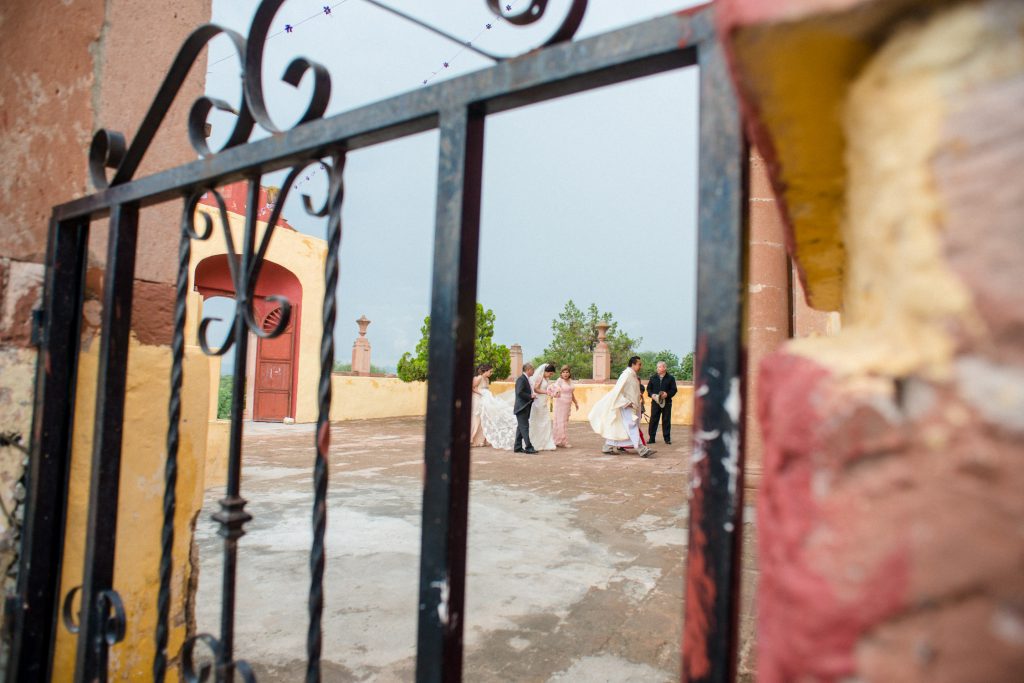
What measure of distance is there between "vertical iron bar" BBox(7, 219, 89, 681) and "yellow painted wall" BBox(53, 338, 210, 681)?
7cm

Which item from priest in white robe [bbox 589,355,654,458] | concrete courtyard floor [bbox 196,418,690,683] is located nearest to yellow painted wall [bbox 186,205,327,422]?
priest in white robe [bbox 589,355,654,458]

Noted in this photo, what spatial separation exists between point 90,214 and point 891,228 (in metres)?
1.52

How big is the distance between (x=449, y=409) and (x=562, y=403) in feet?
28.0

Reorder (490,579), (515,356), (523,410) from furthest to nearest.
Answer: (515,356) < (523,410) < (490,579)

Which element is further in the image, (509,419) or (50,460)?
(509,419)

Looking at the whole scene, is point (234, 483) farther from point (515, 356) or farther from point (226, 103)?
point (515, 356)

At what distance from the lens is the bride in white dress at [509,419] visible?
8883 mm

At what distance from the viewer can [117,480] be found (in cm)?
123

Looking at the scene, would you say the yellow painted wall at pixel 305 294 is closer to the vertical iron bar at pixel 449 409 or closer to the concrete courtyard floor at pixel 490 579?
the concrete courtyard floor at pixel 490 579

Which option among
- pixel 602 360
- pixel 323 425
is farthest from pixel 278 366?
pixel 323 425

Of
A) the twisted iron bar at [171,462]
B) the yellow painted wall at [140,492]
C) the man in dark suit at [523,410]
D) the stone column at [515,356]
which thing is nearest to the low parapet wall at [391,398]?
the stone column at [515,356]

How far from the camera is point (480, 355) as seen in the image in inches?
696

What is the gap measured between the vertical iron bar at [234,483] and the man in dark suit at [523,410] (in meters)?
7.41

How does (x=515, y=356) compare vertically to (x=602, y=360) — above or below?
above
